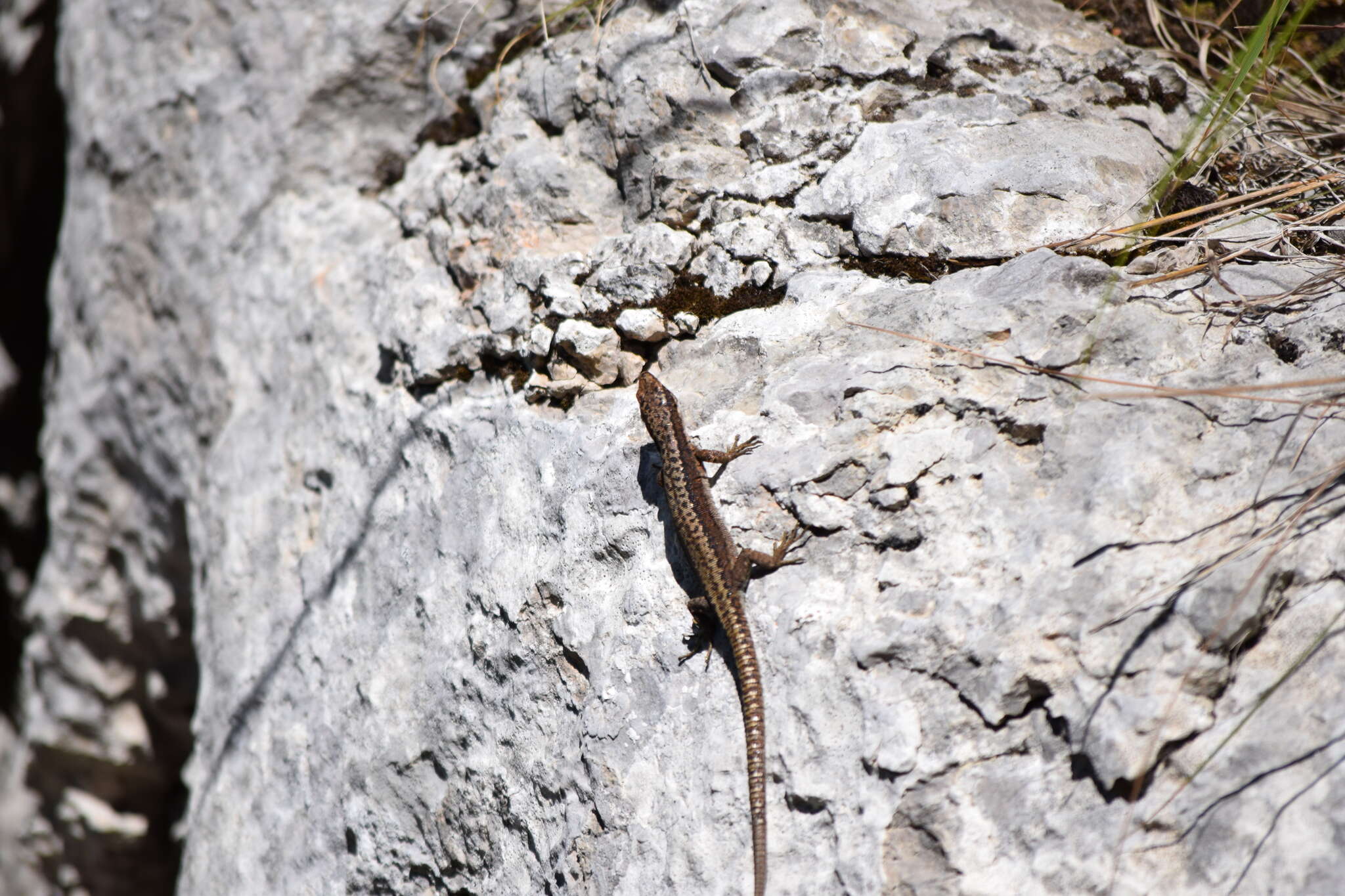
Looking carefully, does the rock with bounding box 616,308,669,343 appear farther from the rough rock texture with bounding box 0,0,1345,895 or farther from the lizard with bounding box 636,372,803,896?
the lizard with bounding box 636,372,803,896

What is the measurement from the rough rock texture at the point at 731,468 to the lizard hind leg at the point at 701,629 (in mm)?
87

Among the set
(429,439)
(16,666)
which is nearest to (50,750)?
(16,666)

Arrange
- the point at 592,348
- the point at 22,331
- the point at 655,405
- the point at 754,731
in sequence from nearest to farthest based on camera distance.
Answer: the point at 754,731 → the point at 655,405 → the point at 592,348 → the point at 22,331

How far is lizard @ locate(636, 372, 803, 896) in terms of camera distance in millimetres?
2744

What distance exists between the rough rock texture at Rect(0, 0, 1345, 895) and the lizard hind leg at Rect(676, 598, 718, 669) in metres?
0.09

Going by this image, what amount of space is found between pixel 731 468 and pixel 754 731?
1.00 meters

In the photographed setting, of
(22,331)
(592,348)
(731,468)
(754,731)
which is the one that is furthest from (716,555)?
(22,331)

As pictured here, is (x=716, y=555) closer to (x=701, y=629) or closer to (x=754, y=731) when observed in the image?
(x=701, y=629)

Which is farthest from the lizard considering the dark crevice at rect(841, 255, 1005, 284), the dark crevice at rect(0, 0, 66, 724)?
the dark crevice at rect(0, 0, 66, 724)

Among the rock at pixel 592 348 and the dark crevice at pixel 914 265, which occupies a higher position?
the dark crevice at pixel 914 265

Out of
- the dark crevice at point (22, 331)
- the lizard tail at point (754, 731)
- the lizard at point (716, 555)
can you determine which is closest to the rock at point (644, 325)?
the lizard at point (716, 555)

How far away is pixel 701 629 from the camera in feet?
10.1

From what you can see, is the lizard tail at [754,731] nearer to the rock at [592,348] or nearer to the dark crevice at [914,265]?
the rock at [592,348]

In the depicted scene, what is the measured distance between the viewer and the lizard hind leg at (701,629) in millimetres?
3047
